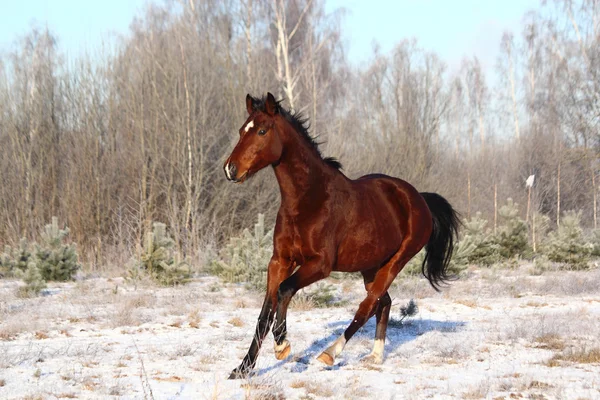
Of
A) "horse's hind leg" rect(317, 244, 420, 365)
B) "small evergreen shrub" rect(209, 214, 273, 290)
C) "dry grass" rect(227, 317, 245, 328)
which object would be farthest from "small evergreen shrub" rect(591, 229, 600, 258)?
"horse's hind leg" rect(317, 244, 420, 365)

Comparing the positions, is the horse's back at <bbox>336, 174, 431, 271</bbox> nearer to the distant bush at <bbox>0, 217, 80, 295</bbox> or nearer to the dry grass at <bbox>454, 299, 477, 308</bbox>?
the dry grass at <bbox>454, 299, 477, 308</bbox>

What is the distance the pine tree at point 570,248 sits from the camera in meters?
13.9

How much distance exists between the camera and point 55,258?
36.6ft

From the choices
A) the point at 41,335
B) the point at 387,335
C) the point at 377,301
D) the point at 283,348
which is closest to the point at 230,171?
the point at 283,348

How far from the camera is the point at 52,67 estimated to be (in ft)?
54.3

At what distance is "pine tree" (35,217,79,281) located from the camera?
1105 centimetres

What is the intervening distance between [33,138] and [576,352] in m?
14.1

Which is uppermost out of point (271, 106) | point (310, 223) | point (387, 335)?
point (271, 106)

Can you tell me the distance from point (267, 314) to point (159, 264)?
6076mm

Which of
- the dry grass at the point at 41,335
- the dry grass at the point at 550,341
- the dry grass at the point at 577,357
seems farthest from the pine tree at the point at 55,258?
the dry grass at the point at 577,357

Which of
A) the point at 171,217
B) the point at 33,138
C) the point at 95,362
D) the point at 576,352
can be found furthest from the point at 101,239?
the point at 576,352

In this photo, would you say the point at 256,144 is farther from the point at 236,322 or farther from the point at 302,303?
the point at 302,303

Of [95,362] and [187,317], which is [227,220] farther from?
[95,362]

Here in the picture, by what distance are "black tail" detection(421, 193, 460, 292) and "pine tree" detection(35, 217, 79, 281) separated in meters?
6.71
